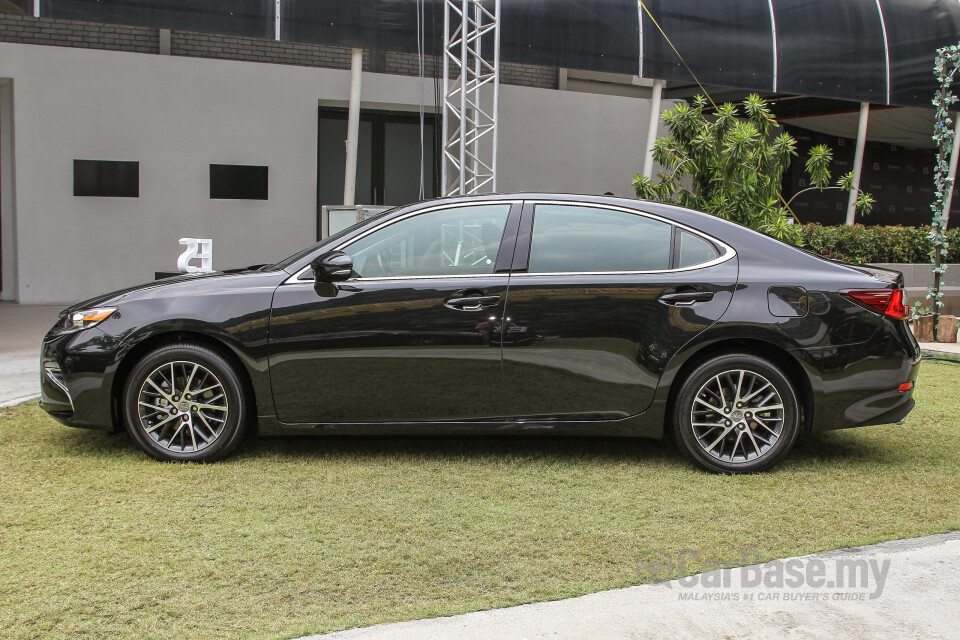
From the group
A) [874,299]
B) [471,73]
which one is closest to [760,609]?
[874,299]

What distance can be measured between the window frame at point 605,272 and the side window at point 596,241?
0.02m

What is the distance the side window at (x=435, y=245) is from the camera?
4.88 metres

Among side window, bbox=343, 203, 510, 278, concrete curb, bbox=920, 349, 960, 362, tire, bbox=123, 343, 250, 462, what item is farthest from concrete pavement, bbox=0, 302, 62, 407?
concrete curb, bbox=920, 349, 960, 362

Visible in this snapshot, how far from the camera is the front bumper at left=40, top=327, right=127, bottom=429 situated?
4828mm

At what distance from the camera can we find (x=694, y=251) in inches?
192

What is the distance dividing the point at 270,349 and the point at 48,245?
33.9 feet

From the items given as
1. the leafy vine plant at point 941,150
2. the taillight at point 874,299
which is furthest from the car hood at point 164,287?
the leafy vine plant at point 941,150

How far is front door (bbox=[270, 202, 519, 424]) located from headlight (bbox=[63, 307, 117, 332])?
0.98 metres

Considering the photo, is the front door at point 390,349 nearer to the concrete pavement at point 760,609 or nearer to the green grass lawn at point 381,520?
the green grass lawn at point 381,520

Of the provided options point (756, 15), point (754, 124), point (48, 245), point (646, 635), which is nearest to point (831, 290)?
point (646, 635)

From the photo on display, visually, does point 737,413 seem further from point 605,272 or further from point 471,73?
point 471,73

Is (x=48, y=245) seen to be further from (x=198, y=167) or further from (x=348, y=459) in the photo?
(x=348, y=459)

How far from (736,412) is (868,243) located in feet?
39.6

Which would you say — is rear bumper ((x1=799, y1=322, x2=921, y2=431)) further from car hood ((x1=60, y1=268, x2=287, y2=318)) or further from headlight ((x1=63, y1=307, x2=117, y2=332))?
headlight ((x1=63, y1=307, x2=117, y2=332))
